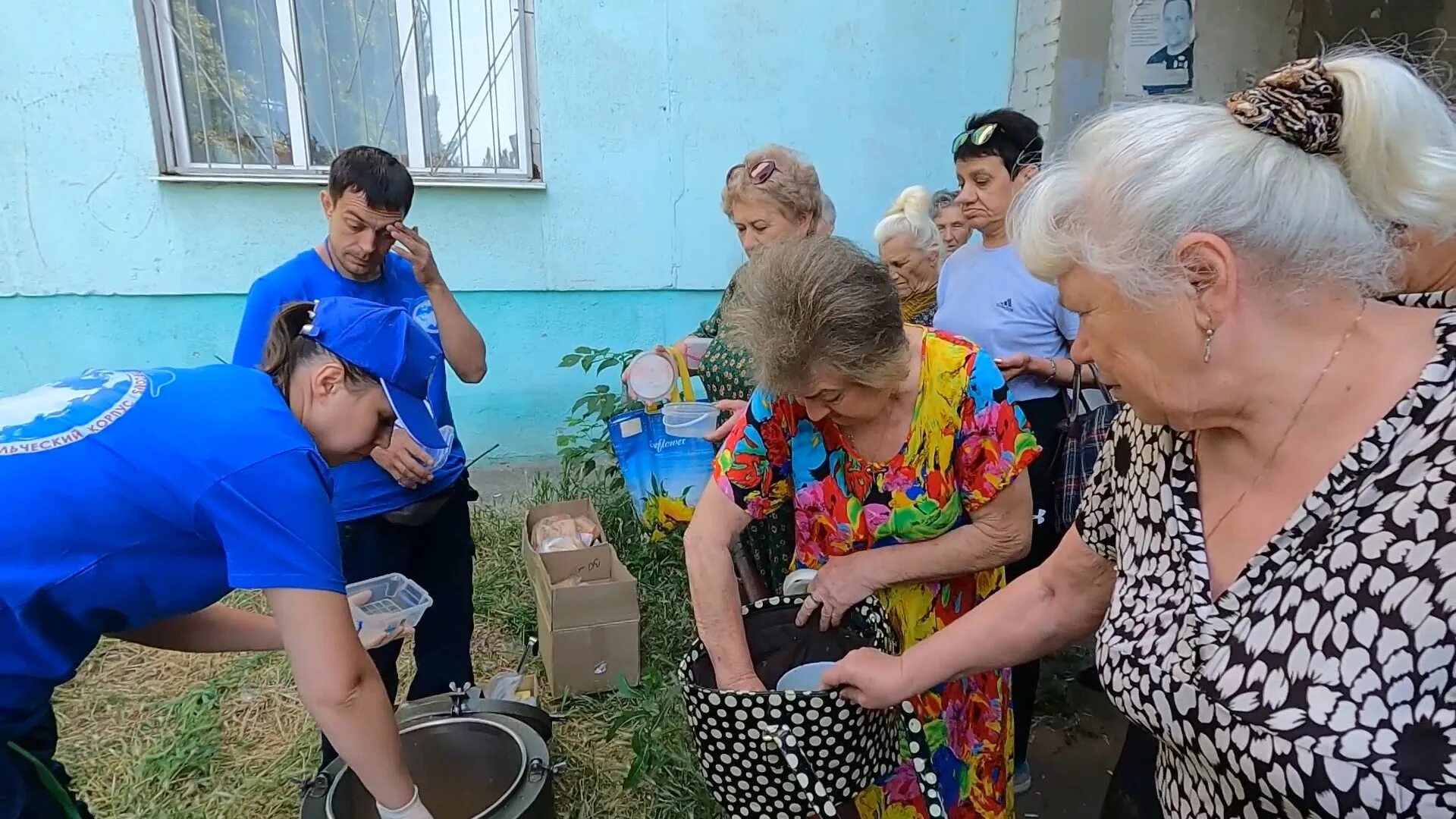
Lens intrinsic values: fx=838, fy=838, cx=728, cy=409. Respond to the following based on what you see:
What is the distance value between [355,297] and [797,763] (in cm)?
179

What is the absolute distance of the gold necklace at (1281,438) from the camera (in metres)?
0.88

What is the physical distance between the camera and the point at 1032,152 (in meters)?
2.84

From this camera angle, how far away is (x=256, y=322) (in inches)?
84.7

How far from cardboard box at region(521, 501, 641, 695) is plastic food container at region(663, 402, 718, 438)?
556mm

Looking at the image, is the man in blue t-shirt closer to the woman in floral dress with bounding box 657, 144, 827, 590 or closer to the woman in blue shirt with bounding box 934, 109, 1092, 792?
the woman in floral dress with bounding box 657, 144, 827, 590

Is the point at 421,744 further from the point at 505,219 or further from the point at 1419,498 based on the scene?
the point at 505,219

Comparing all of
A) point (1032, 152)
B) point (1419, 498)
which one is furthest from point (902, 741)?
point (1032, 152)

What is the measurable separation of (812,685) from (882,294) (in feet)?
2.26

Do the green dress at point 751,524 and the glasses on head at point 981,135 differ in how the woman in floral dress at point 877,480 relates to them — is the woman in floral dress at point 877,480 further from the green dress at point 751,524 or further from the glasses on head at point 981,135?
the glasses on head at point 981,135

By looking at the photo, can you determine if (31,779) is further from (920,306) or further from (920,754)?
(920,306)

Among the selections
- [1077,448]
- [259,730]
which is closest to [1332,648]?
[1077,448]

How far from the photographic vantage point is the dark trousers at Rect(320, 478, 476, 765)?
2.26 meters

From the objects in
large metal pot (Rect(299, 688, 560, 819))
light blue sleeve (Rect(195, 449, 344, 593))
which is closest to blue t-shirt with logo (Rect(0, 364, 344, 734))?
light blue sleeve (Rect(195, 449, 344, 593))

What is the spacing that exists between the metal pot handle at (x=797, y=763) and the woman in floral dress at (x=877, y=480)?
0.77 feet
